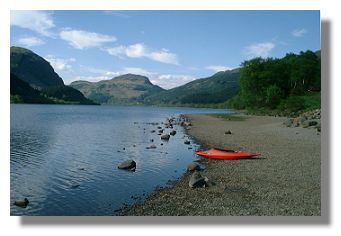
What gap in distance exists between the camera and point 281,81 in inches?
2963

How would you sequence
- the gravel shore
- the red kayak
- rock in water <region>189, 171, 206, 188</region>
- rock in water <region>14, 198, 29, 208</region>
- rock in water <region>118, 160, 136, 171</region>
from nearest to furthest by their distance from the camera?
1. the gravel shore
2. rock in water <region>14, 198, 29, 208</region>
3. rock in water <region>189, 171, 206, 188</region>
4. rock in water <region>118, 160, 136, 171</region>
5. the red kayak

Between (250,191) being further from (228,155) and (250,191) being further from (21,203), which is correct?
(21,203)

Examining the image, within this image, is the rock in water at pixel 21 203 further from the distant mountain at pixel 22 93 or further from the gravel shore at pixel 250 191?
the distant mountain at pixel 22 93

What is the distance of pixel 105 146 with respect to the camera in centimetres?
2989

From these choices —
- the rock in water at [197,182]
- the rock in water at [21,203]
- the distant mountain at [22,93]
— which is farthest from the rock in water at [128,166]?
the distant mountain at [22,93]

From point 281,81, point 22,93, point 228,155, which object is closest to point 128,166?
point 228,155

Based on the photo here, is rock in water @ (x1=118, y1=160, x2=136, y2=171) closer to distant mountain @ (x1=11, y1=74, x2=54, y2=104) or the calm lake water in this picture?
the calm lake water

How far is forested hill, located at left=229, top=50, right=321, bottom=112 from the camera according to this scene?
66.6 meters

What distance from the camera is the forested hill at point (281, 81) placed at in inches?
2621

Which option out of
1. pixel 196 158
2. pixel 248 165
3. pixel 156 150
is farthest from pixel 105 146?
pixel 248 165

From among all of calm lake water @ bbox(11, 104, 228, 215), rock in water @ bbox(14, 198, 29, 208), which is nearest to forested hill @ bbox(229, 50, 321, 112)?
calm lake water @ bbox(11, 104, 228, 215)

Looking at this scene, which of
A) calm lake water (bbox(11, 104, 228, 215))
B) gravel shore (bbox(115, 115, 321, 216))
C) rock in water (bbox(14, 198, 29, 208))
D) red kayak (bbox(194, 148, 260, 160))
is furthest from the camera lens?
red kayak (bbox(194, 148, 260, 160))

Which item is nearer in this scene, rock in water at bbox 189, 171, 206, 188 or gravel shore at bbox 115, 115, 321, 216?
gravel shore at bbox 115, 115, 321, 216
